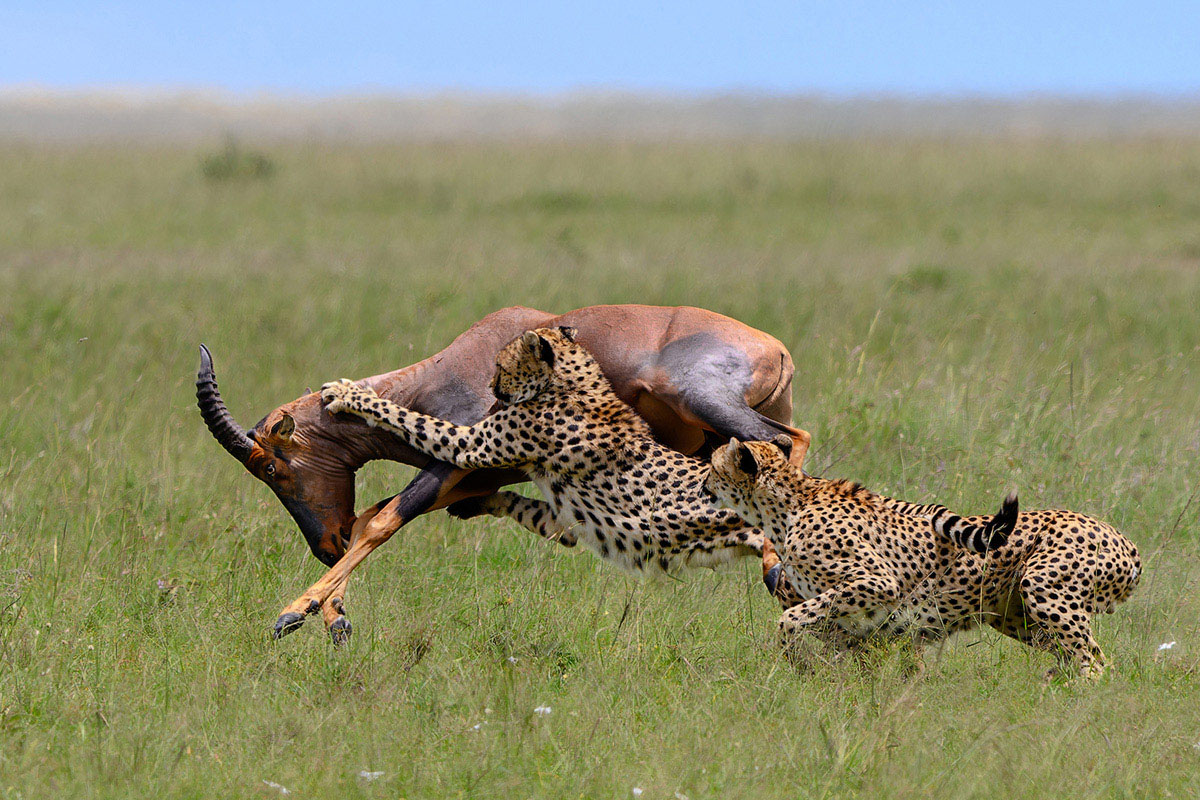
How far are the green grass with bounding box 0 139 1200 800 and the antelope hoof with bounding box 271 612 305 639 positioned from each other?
0.22 feet

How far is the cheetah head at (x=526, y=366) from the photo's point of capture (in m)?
6.04

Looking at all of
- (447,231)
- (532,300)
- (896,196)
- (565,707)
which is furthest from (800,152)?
(565,707)

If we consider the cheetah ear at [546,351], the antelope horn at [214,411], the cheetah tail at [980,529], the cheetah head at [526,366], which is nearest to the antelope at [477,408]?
the antelope horn at [214,411]

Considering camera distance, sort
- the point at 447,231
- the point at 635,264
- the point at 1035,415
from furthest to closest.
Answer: the point at 447,231
the point at 635,264
the point at 1035,415

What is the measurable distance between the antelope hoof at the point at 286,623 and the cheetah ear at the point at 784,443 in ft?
6.89

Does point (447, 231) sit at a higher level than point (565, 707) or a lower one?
lower

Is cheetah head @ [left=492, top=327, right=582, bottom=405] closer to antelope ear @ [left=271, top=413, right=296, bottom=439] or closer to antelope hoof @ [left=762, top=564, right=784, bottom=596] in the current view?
antelope ear @ [left=271, top=413, right=296, bottom=439]

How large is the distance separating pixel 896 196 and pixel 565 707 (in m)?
19.9

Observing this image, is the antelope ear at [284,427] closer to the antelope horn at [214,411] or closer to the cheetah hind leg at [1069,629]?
the antelope horn at [214,411]

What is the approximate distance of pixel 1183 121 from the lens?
9544 centimetres

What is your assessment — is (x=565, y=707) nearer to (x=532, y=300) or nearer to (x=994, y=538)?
(x=994, y=538)

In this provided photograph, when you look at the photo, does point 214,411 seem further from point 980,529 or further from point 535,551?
point 980,529

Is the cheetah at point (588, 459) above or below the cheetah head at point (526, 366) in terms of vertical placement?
below

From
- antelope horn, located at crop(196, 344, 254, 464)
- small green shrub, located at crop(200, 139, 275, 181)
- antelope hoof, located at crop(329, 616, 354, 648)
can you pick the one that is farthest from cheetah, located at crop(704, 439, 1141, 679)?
small green shrub, located at crop(200, 139, 275, 181)
